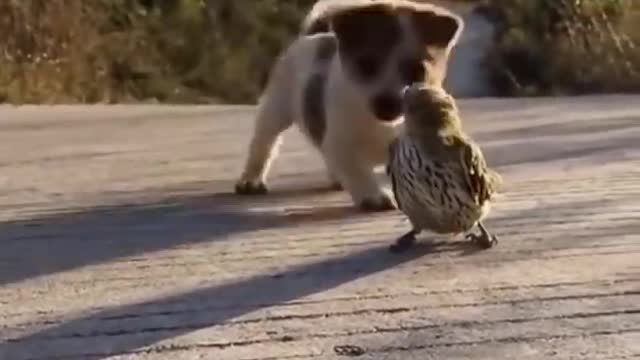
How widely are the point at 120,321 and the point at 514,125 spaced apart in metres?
2.90

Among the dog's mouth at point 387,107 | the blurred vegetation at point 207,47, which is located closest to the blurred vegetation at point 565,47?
the blurred vegetation at point 207,47

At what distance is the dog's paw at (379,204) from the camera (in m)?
2.99

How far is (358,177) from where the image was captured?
10.0 feet

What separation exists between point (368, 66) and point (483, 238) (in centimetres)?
65

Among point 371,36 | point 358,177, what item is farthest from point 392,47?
point 358,177

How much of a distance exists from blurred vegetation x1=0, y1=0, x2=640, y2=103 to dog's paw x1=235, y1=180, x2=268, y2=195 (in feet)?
10.9

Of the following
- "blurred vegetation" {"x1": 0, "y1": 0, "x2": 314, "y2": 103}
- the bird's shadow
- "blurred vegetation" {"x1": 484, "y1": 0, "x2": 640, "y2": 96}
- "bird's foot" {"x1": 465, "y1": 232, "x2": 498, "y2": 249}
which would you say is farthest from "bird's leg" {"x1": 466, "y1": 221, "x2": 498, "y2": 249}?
"blurred vegetation" {"x1": 484, "y1": 0, "x2": 640, "y2": 96}

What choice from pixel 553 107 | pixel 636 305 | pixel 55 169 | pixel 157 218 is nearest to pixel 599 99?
pixel 553 107

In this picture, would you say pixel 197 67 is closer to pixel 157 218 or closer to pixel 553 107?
pixel 553 107

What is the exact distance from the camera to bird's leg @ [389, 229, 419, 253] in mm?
2506

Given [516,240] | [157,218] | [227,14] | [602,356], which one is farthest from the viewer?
[227,14]

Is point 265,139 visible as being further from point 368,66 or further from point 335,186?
point 368,66

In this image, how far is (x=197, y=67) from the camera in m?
8.38

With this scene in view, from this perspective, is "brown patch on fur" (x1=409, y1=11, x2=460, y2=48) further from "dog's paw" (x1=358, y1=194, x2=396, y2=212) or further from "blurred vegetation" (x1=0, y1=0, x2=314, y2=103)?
"blurred vegetation" (x1=0, y1=0, x2=314, y2=103)
